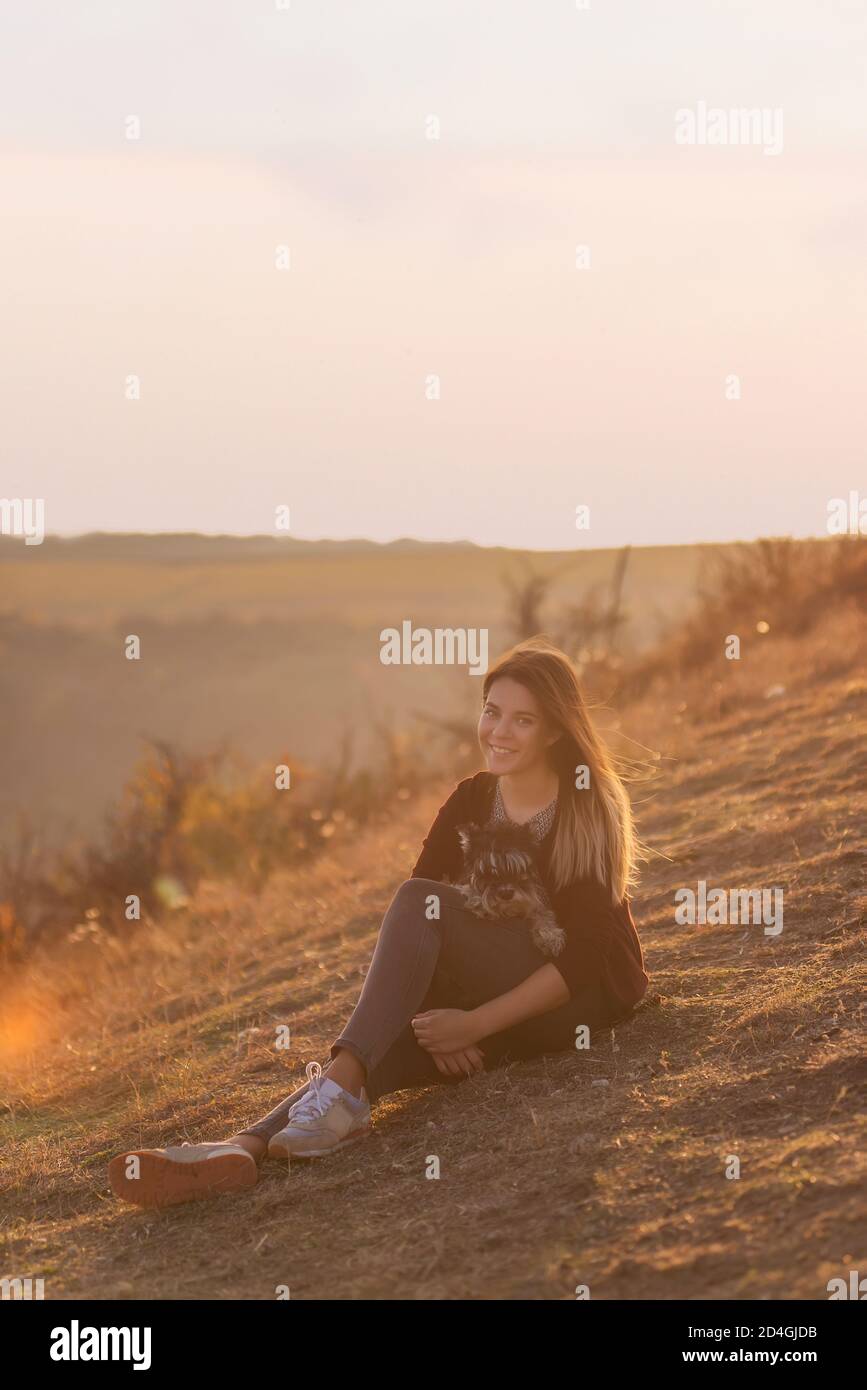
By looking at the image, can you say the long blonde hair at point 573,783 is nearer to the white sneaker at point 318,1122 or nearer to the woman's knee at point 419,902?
the woman's knee at point 419,902

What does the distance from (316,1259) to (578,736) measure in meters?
1.73

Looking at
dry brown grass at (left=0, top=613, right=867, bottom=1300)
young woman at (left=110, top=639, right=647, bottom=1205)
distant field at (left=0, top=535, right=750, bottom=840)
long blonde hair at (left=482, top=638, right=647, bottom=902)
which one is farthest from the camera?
distant field at (left=0, top=535, right=750, bottom=840)

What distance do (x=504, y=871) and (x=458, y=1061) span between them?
609 millimetres

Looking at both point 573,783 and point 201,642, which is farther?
point 201,642

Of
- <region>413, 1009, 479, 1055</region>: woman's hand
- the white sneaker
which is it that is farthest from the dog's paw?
the white sneaker

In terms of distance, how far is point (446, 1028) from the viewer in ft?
14.8

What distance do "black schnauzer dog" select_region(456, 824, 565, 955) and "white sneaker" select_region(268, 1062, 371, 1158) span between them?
667mm

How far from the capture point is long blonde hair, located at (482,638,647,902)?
4.64 m

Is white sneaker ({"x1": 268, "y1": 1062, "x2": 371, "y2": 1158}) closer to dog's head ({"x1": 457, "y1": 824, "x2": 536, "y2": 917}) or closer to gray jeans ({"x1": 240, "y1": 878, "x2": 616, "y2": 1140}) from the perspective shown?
gray jeans ({"x1": 240, "y1": 878, "x2": 616, "y2": 1140})

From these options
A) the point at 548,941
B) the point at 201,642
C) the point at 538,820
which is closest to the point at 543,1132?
the point at 548,941

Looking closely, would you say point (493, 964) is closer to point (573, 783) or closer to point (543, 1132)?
point (543, 1132)

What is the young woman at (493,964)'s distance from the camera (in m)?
4.49
